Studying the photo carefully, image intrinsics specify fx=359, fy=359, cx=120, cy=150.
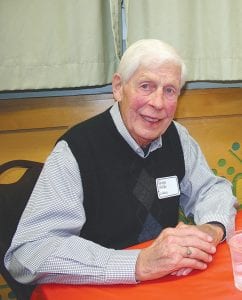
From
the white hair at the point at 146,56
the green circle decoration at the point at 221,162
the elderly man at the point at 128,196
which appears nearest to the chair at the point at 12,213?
the elderly man at the point at 128,196

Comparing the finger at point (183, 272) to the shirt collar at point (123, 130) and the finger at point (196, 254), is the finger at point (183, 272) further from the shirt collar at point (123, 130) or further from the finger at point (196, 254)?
the shirt collar at point (123, 130)

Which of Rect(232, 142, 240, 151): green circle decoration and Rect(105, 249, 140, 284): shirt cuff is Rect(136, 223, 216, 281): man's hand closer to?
Rect(105, 249, 140, 284): shirt cuff

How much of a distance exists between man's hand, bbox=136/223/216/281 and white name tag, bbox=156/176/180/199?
0.36 metres

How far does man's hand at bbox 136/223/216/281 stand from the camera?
37.5 inches

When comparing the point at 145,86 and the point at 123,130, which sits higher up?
the point at 145,86

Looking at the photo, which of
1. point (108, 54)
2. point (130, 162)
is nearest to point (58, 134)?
point (108, 54)

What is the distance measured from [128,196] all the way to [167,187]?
0.63 ft

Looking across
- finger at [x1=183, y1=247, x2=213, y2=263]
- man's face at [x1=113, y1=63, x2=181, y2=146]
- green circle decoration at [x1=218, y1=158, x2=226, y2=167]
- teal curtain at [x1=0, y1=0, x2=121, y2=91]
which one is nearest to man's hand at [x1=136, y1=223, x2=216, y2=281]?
finger at [x1=183, y1=247, x2=213, y2=263]

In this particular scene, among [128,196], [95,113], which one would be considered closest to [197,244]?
[128,196]

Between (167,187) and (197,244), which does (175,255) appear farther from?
(167,187)

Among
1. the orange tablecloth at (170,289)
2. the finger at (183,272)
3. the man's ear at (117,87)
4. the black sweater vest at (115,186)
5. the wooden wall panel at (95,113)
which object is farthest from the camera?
the wooden wall panel at (95,113)

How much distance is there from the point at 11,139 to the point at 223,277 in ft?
4.36

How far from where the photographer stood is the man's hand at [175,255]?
952mm

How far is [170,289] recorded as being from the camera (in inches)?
35.2
